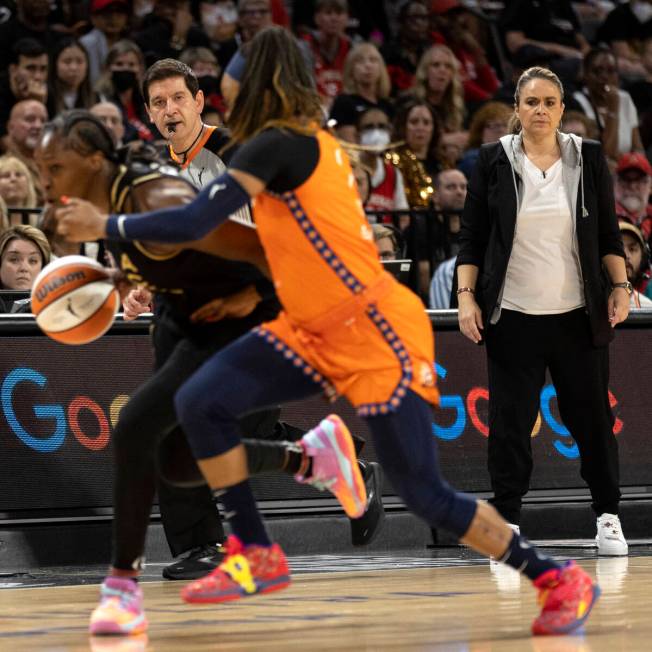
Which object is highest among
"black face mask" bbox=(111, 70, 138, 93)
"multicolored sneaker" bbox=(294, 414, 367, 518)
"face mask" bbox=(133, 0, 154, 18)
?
"face mask" bbox=(133, 0, 154, 18)

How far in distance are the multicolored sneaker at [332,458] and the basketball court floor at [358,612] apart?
0.39 metres

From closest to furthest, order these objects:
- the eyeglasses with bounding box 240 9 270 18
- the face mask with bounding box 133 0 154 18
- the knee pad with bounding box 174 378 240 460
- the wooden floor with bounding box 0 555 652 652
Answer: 1. the wooden floor with bounding box 0 555 652 652
2. the knee pad with bounding box 174 378 240 460
3. the eyeglasses with bounding box 240 9 270 18
4. the face mask with bounding box 133 0 154 18

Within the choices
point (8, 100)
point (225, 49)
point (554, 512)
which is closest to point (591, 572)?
point (554, 512)

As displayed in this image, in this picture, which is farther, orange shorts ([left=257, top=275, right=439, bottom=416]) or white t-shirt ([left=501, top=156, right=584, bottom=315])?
white t-shirt ([left=501, top=156, right=584, bottom=315])

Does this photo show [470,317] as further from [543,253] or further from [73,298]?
[73,298]

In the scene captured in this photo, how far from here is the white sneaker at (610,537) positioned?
255 inches

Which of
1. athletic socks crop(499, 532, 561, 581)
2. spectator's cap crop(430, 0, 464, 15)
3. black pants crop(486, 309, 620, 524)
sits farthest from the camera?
spectator's cap crop(430, 0, 464, 15)

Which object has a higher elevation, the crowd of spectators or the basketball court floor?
Answer: the crowd of spectators

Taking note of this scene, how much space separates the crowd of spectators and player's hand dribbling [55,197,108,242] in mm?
4682

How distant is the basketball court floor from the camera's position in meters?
3.80

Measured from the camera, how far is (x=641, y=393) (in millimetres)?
7727

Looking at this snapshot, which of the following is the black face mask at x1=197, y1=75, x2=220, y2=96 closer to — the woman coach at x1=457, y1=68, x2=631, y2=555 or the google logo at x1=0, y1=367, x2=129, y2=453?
the google logo at x1=0, y1=367, x2=129, y2=453

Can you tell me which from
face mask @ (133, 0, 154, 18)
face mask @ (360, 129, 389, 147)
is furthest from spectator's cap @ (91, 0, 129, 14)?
face mask @ (360, 129, 389, 147)

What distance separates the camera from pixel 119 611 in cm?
405
